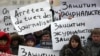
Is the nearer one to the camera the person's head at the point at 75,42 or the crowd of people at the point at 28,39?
the person's head at the point at 75,42

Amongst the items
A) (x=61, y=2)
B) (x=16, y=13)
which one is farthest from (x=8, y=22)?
(x=61, y=2)

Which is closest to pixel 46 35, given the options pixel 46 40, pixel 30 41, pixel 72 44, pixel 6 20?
pixel 46 40

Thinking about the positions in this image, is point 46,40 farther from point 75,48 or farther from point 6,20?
point 6,20

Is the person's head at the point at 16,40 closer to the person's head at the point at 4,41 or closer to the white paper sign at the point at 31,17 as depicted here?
the white paper sign at the point at 31,17

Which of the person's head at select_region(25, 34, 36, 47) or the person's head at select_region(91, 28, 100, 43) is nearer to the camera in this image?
the person's head at select_region(91, 28, 100, 43)

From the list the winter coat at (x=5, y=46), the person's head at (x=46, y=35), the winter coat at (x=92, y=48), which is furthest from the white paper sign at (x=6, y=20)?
the winter coat at (x=92, y=48)

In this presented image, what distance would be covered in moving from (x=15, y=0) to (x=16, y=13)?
752 millimetres

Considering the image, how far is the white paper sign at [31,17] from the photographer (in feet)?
31.6

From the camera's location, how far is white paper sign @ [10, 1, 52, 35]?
962 centimetres

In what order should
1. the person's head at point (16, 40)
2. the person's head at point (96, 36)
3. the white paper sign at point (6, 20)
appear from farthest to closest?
the white paper sign at point (6, 20) → the person's head at point (16, 40) → the person's head at point (96, 36)

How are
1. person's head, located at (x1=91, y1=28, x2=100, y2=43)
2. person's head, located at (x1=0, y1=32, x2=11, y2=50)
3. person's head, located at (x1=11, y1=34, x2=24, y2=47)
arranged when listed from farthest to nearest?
1. person's head, located at (x1=11, y1=34, x2=24, y2=47)
2. person's head, located at (x1=91, y1=28, x2=100, y2=43)
3. person's head, located at (x1=0, y1=32, x2=11, y2=50)

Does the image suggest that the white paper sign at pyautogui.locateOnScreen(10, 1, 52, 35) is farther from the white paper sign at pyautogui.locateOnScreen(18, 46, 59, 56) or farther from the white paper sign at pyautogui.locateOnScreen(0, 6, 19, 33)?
the white paper sign at pyautogui.locateOnScreen(18, 46, 59, 56)

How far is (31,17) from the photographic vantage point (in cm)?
967

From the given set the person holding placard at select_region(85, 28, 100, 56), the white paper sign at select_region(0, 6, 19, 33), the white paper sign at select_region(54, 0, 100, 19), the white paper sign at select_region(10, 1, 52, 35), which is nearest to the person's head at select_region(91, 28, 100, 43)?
the person holding placard at select_region(85, 28, 100, 56)
